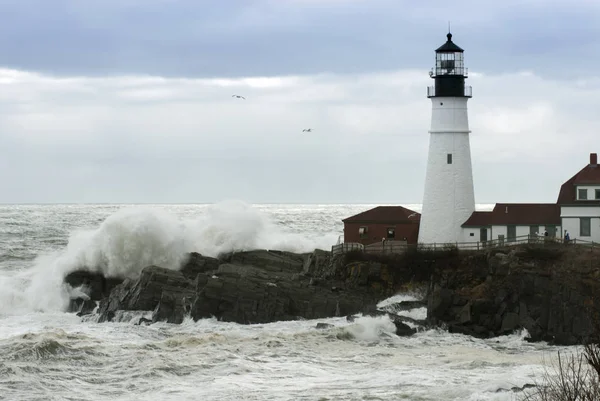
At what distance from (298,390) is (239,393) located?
1171mm

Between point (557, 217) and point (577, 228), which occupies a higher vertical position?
point (557, 217)

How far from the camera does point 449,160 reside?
32.4 metres

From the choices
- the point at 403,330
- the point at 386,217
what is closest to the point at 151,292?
the point at 403,330

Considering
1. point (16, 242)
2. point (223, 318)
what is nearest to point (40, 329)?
point (223, 318)

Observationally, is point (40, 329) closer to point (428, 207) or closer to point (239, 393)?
point (239, 393)

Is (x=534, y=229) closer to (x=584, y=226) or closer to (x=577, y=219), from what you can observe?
(x=577, y=219)

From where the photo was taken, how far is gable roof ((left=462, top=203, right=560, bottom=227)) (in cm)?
3195

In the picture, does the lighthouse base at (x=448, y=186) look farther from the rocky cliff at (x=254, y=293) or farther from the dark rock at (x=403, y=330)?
the dark rock at (x=403, y=330)

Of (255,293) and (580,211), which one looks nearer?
(255,293)

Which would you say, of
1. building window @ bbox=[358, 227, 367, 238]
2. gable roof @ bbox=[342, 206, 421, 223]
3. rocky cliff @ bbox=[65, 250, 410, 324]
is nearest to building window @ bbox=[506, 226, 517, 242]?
gable roof @ bbox=[342, 206, 421, 223]

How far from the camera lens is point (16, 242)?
61.4 metres

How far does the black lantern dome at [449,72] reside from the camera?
3234 centimetres

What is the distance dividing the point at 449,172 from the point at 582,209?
430cm

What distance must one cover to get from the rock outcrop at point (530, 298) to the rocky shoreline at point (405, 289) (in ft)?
0.09
